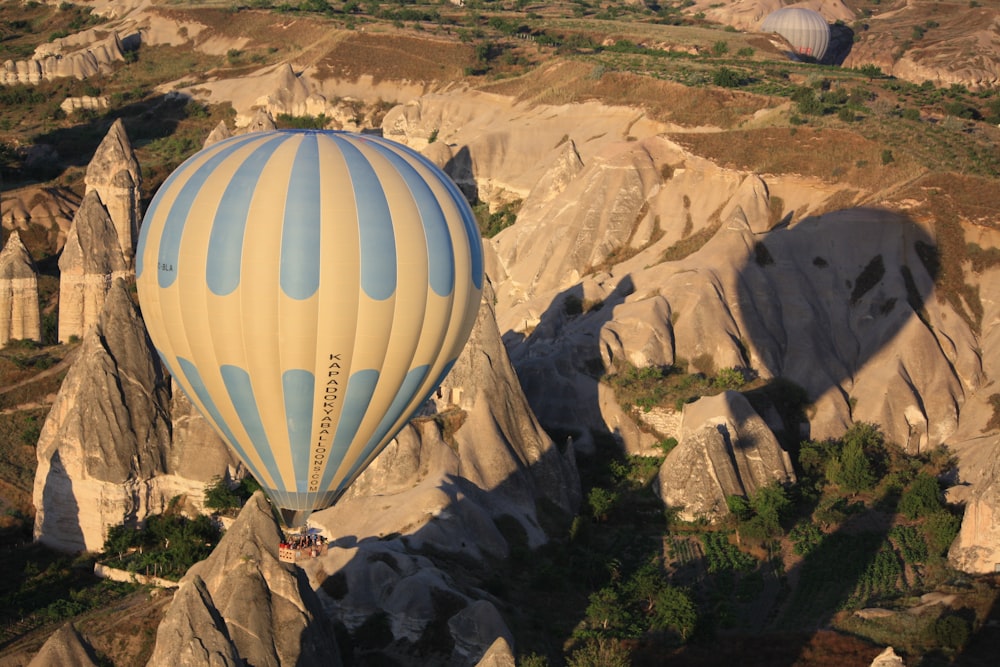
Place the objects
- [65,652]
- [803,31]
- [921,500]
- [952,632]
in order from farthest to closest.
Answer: [803,31] < [921,500] < [952,632] < [65,652]

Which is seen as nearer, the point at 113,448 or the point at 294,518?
the point at 294,518

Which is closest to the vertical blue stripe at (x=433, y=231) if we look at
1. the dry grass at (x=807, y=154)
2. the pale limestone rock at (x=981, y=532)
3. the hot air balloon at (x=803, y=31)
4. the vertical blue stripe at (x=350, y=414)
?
the vertical blue stripe at (x=350, y=414)

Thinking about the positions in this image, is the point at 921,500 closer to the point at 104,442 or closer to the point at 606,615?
the point at 606,615

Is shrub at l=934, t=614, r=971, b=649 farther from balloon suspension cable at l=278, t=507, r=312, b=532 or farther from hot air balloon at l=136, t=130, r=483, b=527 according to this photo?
balloon suspension cable at l=278, t=507, r=312, b=532

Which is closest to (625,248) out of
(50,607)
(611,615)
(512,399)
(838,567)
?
(512,399)

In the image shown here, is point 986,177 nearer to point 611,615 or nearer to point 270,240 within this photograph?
point 611,615

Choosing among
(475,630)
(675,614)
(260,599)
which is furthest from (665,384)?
(260,599)

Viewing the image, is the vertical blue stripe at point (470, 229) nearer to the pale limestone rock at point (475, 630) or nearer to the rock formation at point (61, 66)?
the pale limestone rock at point (475, 630)

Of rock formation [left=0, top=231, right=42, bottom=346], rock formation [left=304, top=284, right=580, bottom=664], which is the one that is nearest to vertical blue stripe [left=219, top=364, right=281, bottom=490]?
rock formation [left=304, top=284, right=580, bottom=664]
